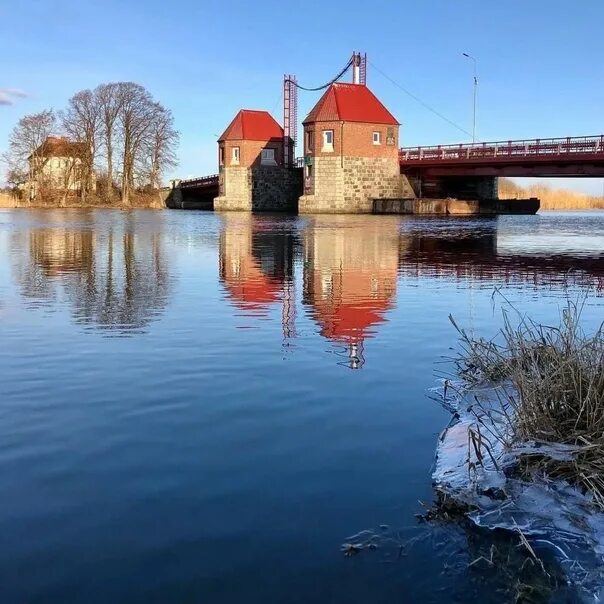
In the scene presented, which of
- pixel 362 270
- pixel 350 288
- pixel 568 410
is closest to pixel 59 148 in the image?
pixel 362 270

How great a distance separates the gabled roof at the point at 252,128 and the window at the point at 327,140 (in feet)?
47.5

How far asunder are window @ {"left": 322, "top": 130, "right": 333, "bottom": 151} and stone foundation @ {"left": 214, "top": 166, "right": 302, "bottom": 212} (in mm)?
13223

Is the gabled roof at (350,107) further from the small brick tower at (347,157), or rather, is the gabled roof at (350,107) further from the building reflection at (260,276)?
the building reflection at (260,276)

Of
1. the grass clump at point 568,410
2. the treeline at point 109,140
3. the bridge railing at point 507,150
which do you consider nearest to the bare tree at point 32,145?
the treeline at point 109,140

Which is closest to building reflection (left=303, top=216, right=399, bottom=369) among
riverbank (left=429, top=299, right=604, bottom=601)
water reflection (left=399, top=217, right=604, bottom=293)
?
water reflection (left=399, top=217, right=604, bottom=293)

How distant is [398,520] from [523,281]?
11.5 metres

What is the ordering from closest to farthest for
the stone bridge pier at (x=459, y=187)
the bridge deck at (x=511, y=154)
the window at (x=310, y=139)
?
the bridge deck at (x=511, y=154) < the window at (x=310, y=139) < the stone bridge pier at (x=459, y=187)

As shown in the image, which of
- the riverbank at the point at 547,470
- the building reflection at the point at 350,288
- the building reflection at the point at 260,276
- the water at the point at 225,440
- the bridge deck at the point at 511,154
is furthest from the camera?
the bridge deck at the point at 511,154

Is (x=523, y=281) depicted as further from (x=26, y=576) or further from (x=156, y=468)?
(x=26, y=576)

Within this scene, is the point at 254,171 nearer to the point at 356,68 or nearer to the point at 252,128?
the point at 252,128

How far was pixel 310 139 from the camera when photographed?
6462cm

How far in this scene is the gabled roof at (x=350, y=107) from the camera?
206 ft

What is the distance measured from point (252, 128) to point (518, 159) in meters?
31.8

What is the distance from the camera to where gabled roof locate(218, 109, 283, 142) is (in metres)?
75.7
